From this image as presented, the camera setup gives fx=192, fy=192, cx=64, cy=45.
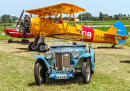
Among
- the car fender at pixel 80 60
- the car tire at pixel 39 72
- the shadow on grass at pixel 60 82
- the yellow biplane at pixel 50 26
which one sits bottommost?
the shadow on grass at pixel 60 82

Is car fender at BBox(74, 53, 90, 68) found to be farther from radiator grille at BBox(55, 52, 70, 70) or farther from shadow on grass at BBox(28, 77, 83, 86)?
shadow on grass at BBox(28, 77, 83, 86)

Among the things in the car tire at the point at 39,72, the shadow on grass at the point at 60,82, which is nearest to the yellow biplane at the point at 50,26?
the shadow on grass at the point at 60,82

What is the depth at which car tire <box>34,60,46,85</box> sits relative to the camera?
19.6ft

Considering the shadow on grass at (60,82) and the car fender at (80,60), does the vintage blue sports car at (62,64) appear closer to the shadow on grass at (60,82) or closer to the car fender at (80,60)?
the car fender at (80,60)

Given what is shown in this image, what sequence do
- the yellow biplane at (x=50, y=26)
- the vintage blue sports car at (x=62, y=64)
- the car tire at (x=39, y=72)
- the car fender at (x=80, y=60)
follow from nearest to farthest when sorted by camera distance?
the car tire at (x=39, y=72) < the vintage blue sports car at (x=62, y=64) < the car fender at (x=80, y=60) < the yellow biplane at (x=50, y=26)

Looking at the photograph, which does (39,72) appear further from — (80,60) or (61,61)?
(80,60)

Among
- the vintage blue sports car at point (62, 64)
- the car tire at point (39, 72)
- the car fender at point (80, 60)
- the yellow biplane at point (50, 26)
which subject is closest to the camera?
the car tire at point (39, 72)

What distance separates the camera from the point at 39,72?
6215 millimetres

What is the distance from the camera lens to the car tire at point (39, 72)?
5973 mm

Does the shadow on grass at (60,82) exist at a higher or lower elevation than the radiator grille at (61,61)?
lower

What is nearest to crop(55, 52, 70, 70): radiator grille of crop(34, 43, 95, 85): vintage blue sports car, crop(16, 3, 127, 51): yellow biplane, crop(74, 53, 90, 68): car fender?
crop(34, 43, 95, 85): vintage blue sports car

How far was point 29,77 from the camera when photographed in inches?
288

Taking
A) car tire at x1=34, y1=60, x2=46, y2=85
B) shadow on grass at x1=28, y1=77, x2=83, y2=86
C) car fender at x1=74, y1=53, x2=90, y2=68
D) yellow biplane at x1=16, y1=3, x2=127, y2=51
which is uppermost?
yellow biplane at x1=16, y1=3, x2=127, y2=51

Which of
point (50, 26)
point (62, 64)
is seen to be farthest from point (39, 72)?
point (50, 26)
